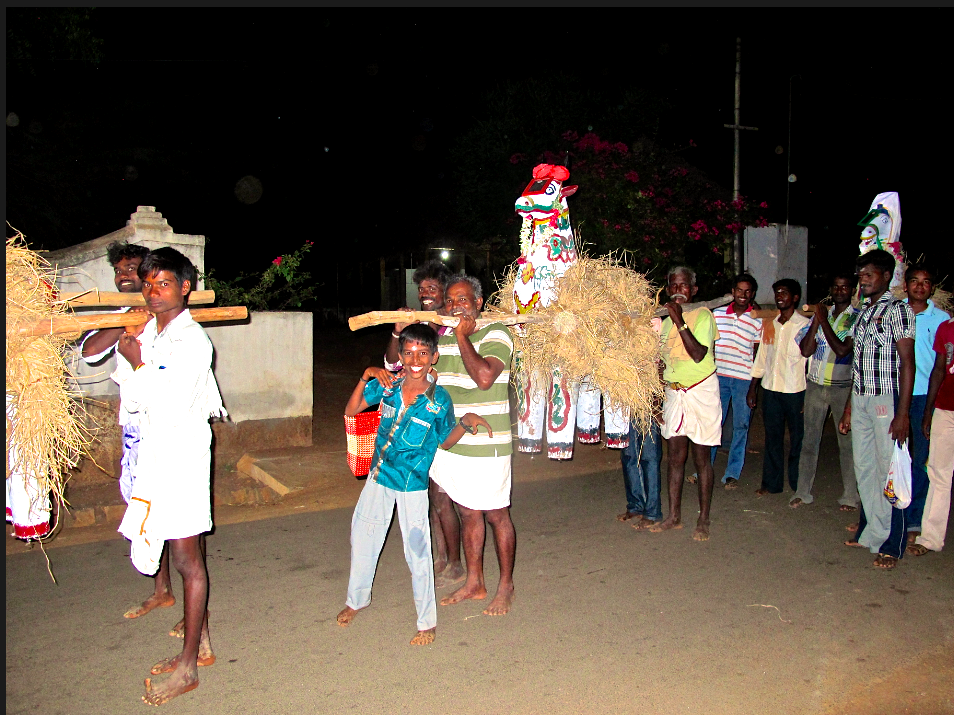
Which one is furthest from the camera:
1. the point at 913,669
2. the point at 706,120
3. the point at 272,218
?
the point at 706,120

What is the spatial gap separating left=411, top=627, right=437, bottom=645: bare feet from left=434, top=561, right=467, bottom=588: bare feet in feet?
2.37

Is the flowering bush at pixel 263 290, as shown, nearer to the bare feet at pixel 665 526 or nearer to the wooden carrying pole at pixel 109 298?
the wooden carrying pole at pixel 109 298

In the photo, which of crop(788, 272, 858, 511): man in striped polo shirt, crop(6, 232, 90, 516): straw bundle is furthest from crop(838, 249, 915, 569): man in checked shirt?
crop(6, 232, 90, 516): straw bundle

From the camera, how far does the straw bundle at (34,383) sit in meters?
3.12

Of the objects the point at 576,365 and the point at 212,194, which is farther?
the point at 212,194

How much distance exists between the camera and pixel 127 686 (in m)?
3.33

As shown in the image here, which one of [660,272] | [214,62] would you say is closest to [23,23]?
[214,62]

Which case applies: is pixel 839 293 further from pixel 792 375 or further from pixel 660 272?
pixel 660 272

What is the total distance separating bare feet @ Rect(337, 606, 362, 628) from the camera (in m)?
3.94

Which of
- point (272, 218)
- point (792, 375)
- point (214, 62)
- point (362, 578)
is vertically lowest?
point (362, 578)

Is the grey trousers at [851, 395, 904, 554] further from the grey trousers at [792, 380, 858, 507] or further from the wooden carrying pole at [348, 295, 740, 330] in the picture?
A: the wooden carrying pole at [348, 295, 740, 330]

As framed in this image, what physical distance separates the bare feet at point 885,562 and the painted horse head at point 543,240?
269 cm

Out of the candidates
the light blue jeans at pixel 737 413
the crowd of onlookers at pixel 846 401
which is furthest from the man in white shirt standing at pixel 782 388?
the light blue jeans at pixel 737 413

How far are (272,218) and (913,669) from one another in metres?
14.9
